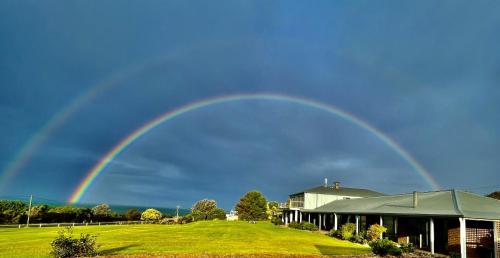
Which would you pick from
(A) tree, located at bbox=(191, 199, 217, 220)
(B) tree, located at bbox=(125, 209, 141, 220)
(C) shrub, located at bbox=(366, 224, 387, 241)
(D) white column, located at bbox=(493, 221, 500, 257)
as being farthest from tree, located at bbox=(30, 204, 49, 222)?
(D) white column, located at bbox=(493, 221, 500, 257)

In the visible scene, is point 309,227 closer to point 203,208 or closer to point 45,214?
point 203,208

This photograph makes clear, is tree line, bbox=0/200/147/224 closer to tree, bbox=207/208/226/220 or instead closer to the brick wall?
tree, bbox=207/208/226/220

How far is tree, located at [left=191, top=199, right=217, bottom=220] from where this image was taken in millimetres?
81188

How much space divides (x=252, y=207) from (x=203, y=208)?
43.1ft

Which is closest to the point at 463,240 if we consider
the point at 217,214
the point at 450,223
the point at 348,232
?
the point at 450,223

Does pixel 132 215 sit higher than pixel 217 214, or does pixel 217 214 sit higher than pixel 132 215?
pixel 217 214

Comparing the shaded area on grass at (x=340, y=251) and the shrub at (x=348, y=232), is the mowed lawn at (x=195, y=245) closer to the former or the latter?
the shaded area on grass at (x=340, y=251)

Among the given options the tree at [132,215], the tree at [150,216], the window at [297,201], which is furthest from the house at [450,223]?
the tree at [132,215]

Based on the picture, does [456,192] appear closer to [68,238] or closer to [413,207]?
[413,207]

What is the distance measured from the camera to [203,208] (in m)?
86.8

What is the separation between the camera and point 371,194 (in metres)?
67.9

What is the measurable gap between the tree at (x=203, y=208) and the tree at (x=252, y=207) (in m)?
6.82

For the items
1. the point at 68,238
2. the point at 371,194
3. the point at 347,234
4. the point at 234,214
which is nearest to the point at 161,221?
the point at 234,214

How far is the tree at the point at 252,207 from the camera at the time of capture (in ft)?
262
